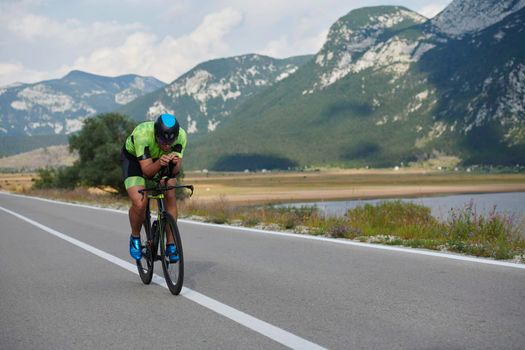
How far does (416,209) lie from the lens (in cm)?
2325

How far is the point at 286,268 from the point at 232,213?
33.2ft

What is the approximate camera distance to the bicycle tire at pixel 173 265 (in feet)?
20.9

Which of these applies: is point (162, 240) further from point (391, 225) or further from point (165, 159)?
point (391, 225)

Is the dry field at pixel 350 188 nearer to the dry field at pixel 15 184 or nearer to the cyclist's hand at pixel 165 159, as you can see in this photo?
the cyclist's hand at pixel 165 159

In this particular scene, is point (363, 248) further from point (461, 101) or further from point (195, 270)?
point (461, 101)

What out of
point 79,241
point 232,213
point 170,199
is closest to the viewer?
point 170,199

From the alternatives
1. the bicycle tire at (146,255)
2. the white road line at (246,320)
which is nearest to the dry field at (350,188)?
the bicycle tire at (146,255)

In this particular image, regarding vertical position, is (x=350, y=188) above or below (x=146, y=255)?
below

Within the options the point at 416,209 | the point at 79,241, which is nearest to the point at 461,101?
the point at 416,209

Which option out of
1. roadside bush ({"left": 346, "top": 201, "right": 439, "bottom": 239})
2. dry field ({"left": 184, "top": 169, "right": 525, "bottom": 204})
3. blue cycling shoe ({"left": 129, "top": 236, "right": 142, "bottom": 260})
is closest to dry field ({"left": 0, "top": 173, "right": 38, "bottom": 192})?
dry field ({"left": 184, "top": 169, "right": 525, "bottom": 204})

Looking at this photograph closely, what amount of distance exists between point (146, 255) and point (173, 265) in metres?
0.76

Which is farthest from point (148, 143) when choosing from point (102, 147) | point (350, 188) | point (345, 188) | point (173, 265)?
point (345, 188)

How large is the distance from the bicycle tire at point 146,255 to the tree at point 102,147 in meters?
33.1

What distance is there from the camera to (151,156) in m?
6.70
